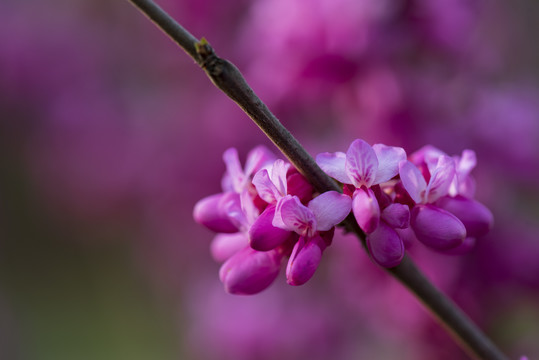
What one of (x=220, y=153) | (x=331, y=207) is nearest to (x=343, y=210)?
(x=331, y=207)

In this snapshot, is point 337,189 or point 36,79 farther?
point 36,79

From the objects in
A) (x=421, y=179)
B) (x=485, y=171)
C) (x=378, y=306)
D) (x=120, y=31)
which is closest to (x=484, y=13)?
(x=485, y=171)

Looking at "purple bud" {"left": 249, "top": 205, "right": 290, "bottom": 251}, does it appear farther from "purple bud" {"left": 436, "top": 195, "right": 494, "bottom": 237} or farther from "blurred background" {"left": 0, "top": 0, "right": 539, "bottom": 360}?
"blurred background" {"left": 0, "top": 0, "right": 539, "bottom": 360}

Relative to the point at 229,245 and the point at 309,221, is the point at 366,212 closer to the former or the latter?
the point at 309,221

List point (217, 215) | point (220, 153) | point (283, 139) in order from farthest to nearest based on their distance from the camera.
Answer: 1. point (220, 153)
2. point (217, 215)
3. point (283, 139)

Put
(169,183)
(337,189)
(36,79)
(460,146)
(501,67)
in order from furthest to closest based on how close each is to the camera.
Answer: (36,79), (169,183), (501,67), (460,146), (337,189)

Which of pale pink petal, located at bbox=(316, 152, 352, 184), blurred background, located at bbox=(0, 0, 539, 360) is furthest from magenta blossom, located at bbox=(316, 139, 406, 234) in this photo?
blurred background, located at bbox=(0, 0, 539, 360)

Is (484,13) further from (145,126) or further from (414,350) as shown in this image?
(145,126)
